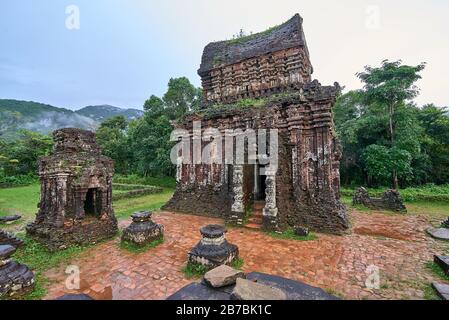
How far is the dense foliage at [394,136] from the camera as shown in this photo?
54.0ft

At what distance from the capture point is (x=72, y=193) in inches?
257

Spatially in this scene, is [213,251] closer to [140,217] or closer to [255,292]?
[255,292]

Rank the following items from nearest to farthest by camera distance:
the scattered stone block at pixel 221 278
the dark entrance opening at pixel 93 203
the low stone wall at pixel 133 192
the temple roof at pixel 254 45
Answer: the scattered stone block at pixel 221 278, the dark entrance opening at pixel 93 203, the temple roof at pixel 254 45, the low stone wall at pixel 133 192

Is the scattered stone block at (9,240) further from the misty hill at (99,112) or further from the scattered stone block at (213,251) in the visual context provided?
the misty hill at (99,112)

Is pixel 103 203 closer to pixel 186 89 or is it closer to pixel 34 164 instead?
pixel 186 89

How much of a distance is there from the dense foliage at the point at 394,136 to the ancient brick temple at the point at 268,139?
8.54 meters

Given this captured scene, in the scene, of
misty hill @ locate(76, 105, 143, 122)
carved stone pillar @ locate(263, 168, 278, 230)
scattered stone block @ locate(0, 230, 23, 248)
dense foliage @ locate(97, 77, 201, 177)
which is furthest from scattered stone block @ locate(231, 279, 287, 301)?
misty hill @ locate(76, 105, 143, 122)

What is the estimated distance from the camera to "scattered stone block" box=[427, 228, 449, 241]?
7043 millimetres

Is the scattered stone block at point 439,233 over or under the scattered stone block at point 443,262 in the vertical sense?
under

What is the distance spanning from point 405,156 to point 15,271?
20346 millimetres

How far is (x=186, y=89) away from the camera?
952 inches

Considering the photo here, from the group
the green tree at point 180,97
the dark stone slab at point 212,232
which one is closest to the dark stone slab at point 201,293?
the dark stone slab at point 212,232

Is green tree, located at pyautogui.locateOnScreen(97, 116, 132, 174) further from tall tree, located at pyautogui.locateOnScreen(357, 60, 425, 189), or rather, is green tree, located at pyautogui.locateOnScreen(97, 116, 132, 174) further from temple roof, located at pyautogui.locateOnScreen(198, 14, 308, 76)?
tall tree, located at pyautogui.locateOnScreen(357, 60, 425, 189)
